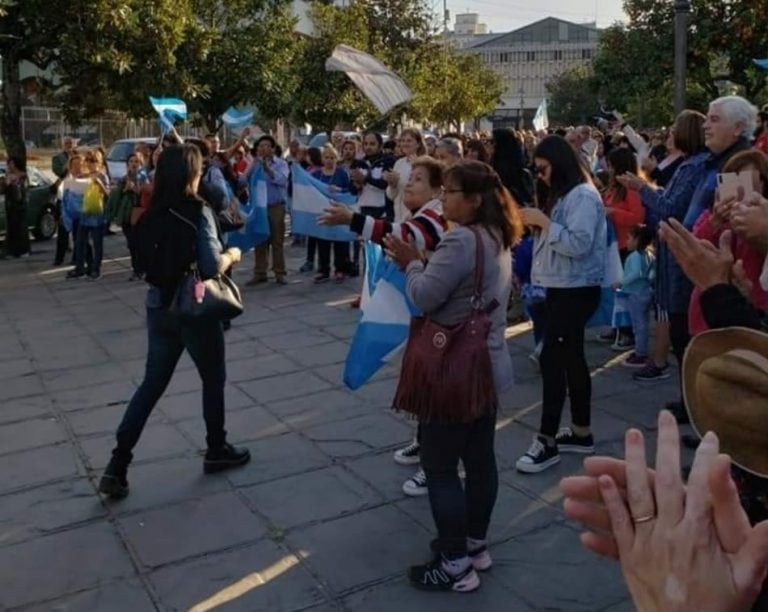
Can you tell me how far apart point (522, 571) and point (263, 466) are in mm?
1809

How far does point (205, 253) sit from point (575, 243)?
1.91 m

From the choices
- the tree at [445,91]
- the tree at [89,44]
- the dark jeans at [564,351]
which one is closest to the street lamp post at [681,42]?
the dark jeans at [564,351]

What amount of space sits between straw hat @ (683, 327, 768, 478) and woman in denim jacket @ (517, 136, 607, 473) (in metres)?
2.87

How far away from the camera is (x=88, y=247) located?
12281 millimetres

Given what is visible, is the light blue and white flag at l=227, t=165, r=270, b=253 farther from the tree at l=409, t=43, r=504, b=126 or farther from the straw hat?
the tree at l=409, t=43, r=504, b=126

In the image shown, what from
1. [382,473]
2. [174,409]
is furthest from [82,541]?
[174,409]

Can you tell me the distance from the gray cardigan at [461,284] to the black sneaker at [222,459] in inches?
77.0

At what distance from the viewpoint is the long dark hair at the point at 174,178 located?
455cm

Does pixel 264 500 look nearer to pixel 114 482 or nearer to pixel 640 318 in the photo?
pixel 114 482

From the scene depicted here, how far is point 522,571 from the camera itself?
12.5ft

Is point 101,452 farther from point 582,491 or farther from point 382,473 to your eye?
point 582,491

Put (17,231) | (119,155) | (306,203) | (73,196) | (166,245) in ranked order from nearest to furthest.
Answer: (166,245), (306,203), (73,196), (17,231), (119,155)

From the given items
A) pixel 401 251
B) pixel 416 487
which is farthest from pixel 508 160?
pixel 401 251

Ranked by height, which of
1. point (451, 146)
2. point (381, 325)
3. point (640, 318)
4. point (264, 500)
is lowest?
point (264, 500)
